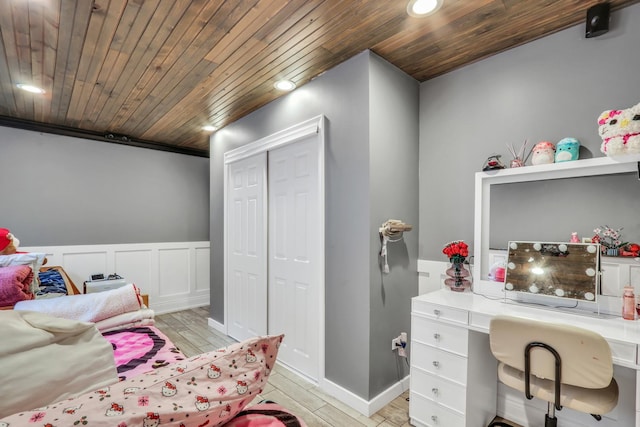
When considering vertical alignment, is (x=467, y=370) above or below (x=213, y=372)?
below

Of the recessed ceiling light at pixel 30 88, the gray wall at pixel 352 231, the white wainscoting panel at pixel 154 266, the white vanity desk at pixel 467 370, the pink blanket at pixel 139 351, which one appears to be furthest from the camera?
the white wainscoting panel at pixel 154 266

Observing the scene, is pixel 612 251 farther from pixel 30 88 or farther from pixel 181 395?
pixel 30 88

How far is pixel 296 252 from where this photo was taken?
105 inches

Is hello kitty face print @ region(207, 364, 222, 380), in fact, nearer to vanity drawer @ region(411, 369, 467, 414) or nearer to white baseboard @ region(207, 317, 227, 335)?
vanity drawer @ region(411, 369, 467, 414)

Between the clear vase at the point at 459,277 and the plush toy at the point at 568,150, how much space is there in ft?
2.95

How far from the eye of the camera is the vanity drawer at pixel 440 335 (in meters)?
1.74

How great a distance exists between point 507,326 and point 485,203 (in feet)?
3.03

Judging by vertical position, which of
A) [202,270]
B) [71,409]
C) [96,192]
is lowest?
[202,270]

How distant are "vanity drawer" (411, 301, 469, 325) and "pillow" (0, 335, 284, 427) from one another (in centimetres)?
128

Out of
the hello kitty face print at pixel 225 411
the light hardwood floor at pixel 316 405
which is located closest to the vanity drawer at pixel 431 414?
the light hardwood floor at pixel 316 405

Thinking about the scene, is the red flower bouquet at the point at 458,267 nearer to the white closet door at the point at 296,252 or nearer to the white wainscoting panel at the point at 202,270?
the white closet door at the point at 296,252

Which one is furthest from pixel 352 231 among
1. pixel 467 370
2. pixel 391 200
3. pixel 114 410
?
pixel 114 410

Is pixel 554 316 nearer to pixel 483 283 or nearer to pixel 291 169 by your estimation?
pixel 483 283

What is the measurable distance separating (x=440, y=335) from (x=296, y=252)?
4.35 ft
